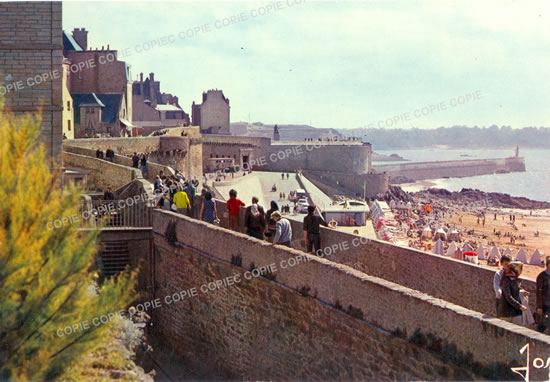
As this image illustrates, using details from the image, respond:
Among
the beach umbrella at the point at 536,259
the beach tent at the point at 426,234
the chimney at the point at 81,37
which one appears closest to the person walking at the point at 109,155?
the beach umbrella at the point at 536,259

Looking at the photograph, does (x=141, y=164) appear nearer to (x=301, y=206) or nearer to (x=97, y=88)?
(x=301, y=206)

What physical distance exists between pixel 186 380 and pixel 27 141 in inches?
263

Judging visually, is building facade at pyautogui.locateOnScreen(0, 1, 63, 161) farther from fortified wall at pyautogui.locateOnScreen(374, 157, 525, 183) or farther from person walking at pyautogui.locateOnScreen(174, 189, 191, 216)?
fortified wall at pyautogui.locateOnScreen(374, 157, 525, 183)

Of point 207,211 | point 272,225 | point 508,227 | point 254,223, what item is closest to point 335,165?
point 508,227

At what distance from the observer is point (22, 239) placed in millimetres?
5055

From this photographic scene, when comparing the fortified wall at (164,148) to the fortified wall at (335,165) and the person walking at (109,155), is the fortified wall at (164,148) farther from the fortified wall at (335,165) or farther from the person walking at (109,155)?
the fortified wall at (335,165)

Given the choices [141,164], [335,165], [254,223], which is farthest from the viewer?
[335,165]

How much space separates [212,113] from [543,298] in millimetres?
73863

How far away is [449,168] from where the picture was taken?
144625mm

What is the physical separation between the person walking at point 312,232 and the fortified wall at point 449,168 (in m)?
112

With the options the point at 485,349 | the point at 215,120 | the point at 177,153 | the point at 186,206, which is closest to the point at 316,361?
the point at 485,349

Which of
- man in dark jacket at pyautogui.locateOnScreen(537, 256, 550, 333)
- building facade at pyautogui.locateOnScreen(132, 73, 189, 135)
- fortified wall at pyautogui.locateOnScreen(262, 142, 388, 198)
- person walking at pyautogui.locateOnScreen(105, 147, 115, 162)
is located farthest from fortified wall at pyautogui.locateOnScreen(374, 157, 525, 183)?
man in dark jacket at pyautogui.locateOnScreen(537, 256, 550, 333)

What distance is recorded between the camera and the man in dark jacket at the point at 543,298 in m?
7.45

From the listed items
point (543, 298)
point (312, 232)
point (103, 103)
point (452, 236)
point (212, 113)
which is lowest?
point (452, 236)
